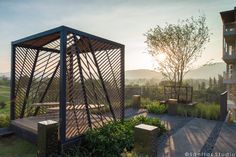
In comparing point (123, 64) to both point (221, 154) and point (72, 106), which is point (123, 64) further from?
point (221, 154)

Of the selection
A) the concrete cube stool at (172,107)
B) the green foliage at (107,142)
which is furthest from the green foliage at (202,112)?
the green foliage at (107,142)

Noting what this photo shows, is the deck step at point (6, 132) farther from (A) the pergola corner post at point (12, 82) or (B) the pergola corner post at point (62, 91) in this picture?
(B) the pergola corner post at point (62, 91)

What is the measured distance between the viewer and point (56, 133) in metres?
4.84

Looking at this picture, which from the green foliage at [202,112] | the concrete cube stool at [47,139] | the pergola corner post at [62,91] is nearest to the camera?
the concrete cube stool at [47,139]

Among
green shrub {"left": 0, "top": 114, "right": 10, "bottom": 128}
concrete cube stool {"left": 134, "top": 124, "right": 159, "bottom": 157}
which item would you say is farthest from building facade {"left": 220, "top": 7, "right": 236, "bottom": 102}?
green shrub {"left": 0, "top": 114, "right": 10, "bottom": 128}

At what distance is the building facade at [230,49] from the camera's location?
1536 centimetres


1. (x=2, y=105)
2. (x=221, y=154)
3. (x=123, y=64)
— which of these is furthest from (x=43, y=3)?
(x=2, y=105)

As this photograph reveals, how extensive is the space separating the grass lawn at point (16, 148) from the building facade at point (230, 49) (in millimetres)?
14735

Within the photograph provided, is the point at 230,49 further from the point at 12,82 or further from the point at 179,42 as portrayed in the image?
the point at 12,82

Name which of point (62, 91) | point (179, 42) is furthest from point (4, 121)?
point (179, 42)

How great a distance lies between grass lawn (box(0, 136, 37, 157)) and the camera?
17.3ft

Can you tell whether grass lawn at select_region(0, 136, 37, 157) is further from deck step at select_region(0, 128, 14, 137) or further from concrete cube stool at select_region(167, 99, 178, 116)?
concrete cube stool at select_region(167, 99, 178, 116)

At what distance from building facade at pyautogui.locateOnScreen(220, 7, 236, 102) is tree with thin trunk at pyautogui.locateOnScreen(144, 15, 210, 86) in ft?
6.67

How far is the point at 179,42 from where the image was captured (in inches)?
591
